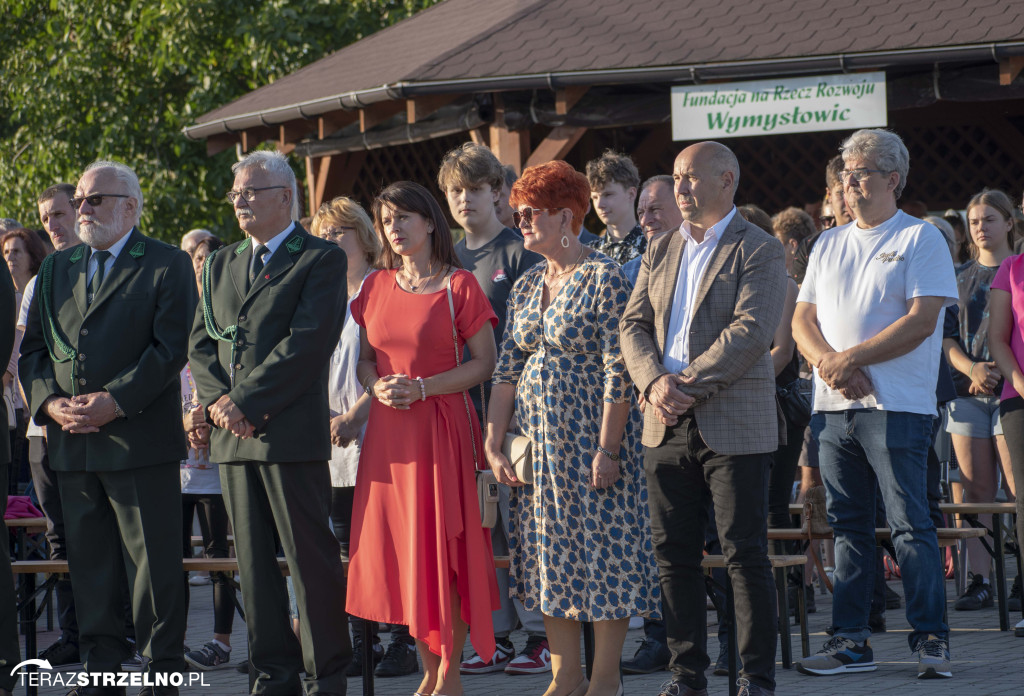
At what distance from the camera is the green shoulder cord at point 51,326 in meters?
5.52

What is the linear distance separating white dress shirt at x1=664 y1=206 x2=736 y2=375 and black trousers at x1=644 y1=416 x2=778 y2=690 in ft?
0.86

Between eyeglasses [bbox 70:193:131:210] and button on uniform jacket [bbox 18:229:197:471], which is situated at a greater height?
eyeglasses [bbox 70:193:131:210]

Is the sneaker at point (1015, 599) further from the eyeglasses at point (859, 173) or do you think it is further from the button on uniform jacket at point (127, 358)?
the button on uniform jacket at point (127, 358)

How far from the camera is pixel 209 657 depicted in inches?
265

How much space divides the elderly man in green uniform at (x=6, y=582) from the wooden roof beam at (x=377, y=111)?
6.39 meters

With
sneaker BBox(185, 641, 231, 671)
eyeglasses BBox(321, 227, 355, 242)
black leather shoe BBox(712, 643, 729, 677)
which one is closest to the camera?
black leather shoe BBox(712, 643, 729, 677)

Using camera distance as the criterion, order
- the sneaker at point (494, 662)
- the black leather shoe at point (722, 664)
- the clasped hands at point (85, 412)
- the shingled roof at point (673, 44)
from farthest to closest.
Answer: the shingled roof at point (673, 44) → the sneaker at point (494, 662) → the black leather shoe at point (722, 664) → the clasped hands at point (85, 412)

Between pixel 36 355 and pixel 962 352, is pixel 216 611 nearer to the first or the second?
pixel 36 355

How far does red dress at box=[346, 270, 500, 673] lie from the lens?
5395 millimetres

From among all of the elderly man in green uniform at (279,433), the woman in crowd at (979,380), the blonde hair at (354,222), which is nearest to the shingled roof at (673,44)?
the woman in crowd at (979,380)

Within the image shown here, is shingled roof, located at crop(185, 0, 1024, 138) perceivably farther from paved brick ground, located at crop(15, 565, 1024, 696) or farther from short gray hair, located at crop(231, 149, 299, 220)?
short gray hair, located at crop(231, 149, 299, 220)

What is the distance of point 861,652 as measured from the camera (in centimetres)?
591

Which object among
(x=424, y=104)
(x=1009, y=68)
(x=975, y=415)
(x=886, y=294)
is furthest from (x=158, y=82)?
(x=886, y=294)

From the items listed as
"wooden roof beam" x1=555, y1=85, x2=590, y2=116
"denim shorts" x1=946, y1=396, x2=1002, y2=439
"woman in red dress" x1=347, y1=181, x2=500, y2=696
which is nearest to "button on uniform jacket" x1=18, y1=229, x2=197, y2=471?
"woman in red dress" x1=347, y1=181, x2=500, y2=696
